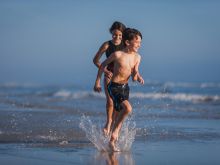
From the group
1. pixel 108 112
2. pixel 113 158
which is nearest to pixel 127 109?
pixel 113 158

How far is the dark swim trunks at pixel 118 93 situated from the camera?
7387mm

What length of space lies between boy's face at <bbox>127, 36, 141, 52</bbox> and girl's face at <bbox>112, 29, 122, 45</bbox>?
2.09ft

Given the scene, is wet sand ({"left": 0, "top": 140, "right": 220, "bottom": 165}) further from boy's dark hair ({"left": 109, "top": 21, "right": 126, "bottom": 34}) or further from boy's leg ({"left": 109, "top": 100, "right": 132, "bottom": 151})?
boy's dark hair ({"left": 109, "top": 21, "right": 126, "bottom": 34})

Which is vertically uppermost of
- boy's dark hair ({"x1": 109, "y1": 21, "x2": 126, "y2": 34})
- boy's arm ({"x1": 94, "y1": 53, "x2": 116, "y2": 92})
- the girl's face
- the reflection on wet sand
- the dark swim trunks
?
boy's dark hair ({"x1": 109, "y1": 21, "x2": 126, "y2": 34})

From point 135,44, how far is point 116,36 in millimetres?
772

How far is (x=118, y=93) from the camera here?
7.38 metres

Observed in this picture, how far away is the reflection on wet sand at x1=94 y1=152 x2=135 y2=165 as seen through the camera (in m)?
6.28

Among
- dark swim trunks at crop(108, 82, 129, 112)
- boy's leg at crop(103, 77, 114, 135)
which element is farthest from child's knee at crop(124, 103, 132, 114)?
boy's leg at crop(103, 77, 114, 135)

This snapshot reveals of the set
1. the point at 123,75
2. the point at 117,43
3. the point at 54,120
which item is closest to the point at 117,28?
the point at 117,43

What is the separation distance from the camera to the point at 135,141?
824 centimetres

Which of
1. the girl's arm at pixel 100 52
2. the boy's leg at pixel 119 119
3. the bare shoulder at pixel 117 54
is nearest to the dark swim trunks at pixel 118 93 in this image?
the boy's leg at pixel 119 119

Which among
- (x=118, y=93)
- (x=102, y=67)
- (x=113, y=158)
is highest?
(x=102, y=67)

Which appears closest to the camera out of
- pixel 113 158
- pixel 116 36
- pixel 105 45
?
pixel 113 158

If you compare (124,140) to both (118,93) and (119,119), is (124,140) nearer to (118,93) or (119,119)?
(119,119)
